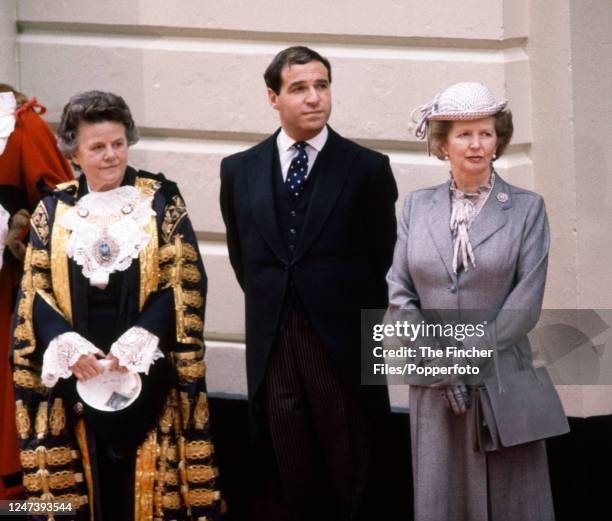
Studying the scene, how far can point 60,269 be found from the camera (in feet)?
19.9

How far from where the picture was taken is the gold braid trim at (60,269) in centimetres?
607

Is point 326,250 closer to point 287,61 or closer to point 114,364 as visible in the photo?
point 287,61

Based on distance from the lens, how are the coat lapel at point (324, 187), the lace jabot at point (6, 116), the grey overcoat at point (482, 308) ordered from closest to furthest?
the grey overcoat at point (482, 308) < the coat lapel at point (324, 187) < the lace jabot at point (6, 116)

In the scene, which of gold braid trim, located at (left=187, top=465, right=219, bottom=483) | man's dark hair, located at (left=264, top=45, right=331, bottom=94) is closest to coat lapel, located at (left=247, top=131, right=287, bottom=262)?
man's dark hair, located at (left=264, top=45, right=331, bottom=94)

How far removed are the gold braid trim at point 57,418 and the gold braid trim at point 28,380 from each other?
0.09 meters

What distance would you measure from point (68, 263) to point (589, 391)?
2459 mm

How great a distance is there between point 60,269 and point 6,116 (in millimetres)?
968

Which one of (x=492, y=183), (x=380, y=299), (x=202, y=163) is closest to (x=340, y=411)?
(x=380, y=299)

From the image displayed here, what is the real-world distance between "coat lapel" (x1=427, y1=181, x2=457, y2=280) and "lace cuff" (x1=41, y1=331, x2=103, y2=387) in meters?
1.41

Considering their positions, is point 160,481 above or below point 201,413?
below

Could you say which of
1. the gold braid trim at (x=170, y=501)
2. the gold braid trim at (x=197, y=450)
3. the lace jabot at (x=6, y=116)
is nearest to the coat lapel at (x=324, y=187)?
the gold braid trim at (x=197, y=450)

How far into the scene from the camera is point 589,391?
7.00 meters

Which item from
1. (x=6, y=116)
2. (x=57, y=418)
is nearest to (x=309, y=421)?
(x=57, y=418)

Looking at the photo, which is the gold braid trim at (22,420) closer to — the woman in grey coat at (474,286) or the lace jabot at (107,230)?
the lace jabot at (107,230)
